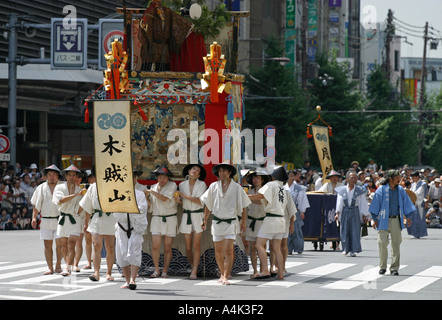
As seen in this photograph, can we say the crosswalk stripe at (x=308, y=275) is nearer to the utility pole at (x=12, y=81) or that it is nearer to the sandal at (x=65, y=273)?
the sandal at (x=65, y=273)

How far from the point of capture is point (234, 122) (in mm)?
15445

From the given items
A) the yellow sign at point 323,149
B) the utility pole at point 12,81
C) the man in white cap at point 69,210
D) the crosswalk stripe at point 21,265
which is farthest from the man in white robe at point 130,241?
the utility pole at point 12,81

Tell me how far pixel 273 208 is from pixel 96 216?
280 cm

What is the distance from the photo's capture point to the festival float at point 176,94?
1480 centimetres

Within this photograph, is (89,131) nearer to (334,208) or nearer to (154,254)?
(334,208)

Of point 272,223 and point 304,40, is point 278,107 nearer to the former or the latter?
point 304,40

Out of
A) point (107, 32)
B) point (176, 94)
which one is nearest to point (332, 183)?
point (176, 94)

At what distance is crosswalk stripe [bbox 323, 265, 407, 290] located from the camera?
1322cm

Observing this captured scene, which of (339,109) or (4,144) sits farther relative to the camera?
(339,109)

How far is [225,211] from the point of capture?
1348cm

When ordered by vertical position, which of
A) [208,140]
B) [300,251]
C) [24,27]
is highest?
[24,27]

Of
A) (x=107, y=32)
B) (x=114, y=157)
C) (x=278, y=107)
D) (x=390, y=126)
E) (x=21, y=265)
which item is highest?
(x=107, y=32)
